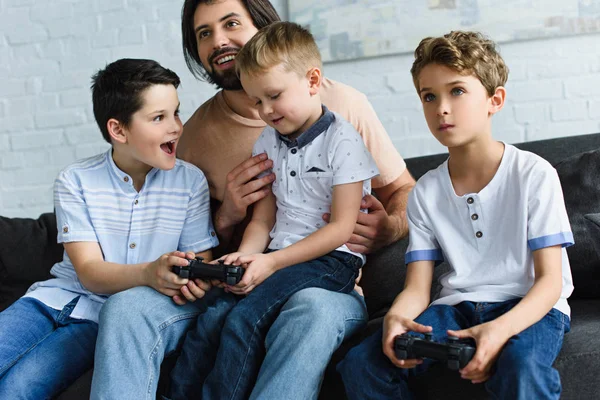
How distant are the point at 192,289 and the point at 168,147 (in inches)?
18.2

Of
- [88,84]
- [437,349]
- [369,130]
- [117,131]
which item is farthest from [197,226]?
[88,84]

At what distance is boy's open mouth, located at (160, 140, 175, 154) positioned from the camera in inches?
77.0

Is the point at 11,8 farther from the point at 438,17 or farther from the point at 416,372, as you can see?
the point at 416,372

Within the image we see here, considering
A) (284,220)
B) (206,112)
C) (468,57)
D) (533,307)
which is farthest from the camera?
(206,112)

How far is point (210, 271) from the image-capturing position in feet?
5.33

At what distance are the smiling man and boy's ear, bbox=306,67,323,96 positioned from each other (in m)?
0.23

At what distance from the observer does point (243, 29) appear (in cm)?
213

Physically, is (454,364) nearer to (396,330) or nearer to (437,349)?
(437,349)

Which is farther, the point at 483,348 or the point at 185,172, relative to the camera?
the point at 185,172

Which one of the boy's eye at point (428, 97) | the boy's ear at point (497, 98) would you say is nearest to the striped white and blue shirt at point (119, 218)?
the boy's eye at point (428, 97)

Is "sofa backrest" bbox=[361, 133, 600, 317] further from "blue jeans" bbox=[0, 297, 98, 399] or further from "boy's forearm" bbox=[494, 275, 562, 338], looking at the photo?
"blue jeans" bbox=[0, 297, 98, 399]

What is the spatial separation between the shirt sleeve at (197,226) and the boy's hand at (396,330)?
66 cm

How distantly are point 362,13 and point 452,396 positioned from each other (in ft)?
5.99

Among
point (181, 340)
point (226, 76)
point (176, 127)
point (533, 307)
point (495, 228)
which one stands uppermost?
point (226, 76)
